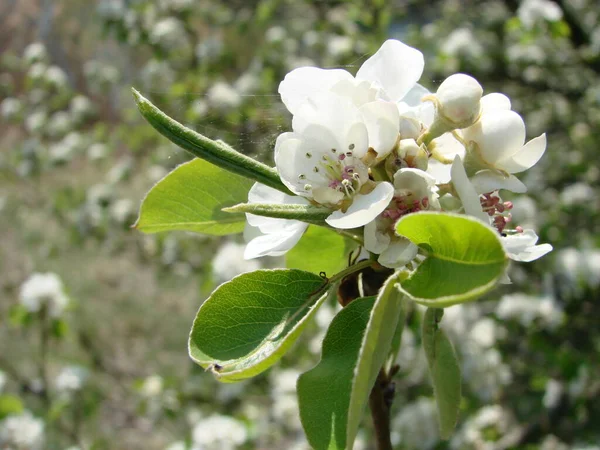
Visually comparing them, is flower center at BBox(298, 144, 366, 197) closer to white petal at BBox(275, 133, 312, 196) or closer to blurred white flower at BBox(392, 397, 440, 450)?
white petal at BBox(275, 133, 312, 196)

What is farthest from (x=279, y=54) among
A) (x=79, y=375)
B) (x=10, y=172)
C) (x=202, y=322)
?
(x=202, y=322)

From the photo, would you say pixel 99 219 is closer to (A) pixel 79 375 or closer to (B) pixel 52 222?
(A) pixel 79 375

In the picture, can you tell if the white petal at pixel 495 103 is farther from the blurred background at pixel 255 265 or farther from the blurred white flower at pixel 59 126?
the blurred white flower at pixel 59 126

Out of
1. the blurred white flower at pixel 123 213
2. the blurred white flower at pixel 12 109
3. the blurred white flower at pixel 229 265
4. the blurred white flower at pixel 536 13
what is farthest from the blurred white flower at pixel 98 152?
the blurred white flower at pixel 536 13

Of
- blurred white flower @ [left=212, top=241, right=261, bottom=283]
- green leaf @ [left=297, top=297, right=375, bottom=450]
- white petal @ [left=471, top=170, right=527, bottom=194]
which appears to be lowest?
blurred white flower @ [left=212, top=241, right=261, bottom=283]

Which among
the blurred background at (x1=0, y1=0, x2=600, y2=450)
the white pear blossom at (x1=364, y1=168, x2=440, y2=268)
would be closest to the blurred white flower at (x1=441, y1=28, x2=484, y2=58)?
the blurred background at (x1=0, y1=0, x2=600, y2=450)
